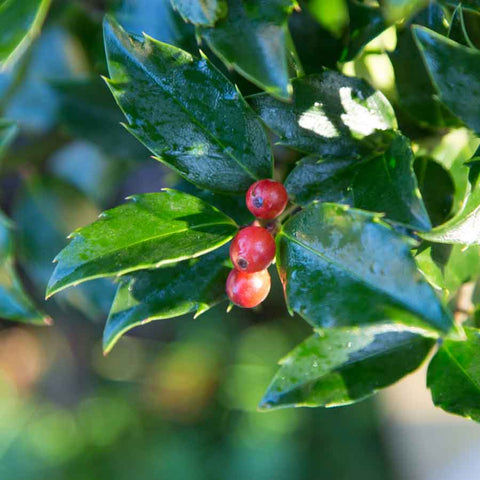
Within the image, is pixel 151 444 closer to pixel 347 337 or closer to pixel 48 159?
pixel 48 159

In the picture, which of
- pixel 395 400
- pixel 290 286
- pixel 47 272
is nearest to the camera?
pixel 290 286

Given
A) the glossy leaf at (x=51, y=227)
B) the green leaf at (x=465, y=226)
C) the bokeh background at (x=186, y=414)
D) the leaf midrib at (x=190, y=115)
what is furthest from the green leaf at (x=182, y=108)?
the bokeh background at (x=186, y=414)

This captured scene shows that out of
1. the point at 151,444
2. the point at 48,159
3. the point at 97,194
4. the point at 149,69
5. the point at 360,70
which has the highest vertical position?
the point at 149,69

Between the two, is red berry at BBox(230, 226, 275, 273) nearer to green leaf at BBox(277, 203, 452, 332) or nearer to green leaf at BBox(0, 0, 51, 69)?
green leaf at BBox(277, 203, 452, 332)

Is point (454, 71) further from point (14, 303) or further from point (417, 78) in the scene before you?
point (14, 303)

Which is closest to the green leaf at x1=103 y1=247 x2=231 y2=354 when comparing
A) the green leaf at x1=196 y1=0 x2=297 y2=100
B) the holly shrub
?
the holly shrub

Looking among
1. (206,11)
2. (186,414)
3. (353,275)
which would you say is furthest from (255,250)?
(186,414)

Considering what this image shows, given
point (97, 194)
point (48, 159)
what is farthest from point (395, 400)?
point (48, 159)
